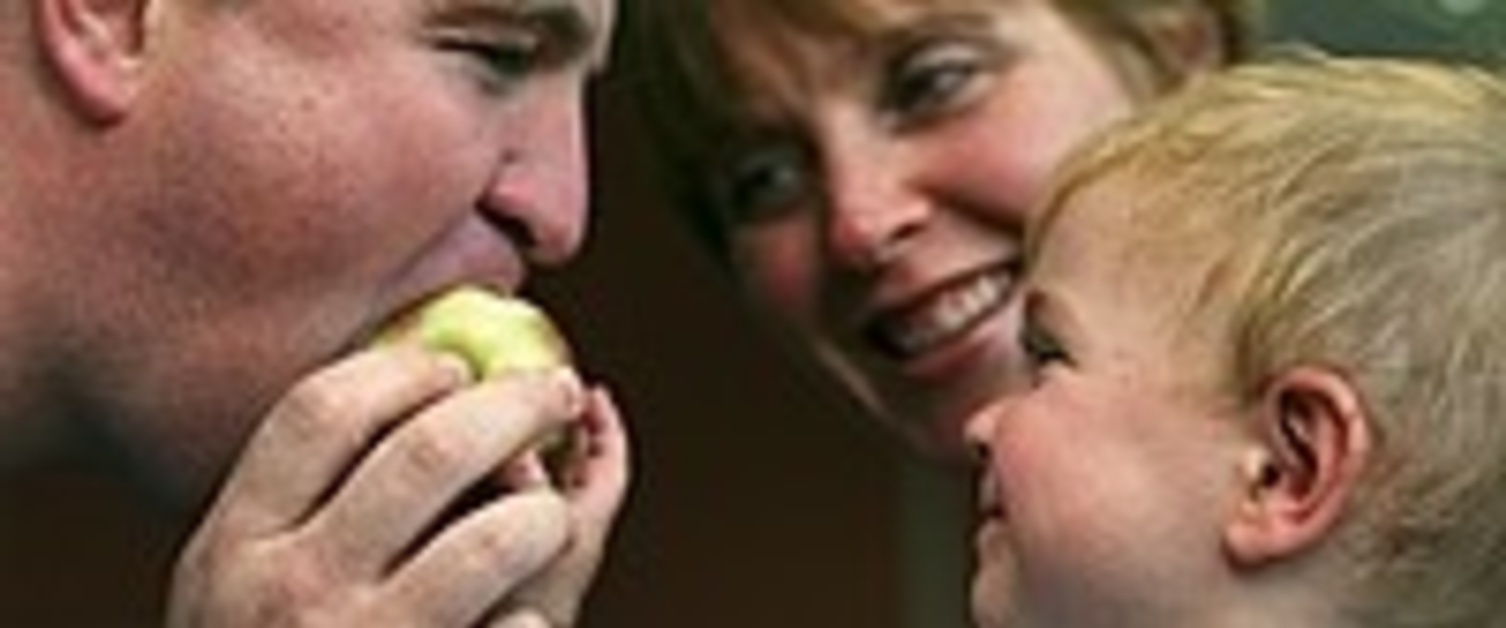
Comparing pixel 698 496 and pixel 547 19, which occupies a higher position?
pixel 547 19

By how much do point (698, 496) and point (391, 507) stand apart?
1.00 m

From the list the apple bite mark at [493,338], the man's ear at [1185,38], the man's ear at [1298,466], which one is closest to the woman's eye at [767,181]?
the man's ear at [1185,38]

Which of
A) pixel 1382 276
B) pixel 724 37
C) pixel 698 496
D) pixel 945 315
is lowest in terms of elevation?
pixel 698 496

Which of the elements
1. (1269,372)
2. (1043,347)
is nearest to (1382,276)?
(1269,372)

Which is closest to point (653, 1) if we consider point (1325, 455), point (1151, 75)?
point (1151, 75)

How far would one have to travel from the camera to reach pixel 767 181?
163 cm

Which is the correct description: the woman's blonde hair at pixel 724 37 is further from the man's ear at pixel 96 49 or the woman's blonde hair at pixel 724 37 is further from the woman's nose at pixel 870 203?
the man's ear at pixel 96 49

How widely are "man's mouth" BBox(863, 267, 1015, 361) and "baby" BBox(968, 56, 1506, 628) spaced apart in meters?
0.27

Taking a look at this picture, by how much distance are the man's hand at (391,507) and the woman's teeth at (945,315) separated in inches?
13.1

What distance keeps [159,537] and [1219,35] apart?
34.4 inches

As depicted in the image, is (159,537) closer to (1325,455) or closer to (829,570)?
(829,570)

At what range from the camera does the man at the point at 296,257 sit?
4.12ft

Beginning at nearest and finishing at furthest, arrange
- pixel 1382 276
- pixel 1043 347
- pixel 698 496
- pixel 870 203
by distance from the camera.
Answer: pixel 1382 276 < pixel 1043 347 < pixel 870 203 < pixel 698 496

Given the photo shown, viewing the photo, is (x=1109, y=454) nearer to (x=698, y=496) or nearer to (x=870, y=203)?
(x=870, y=203)
